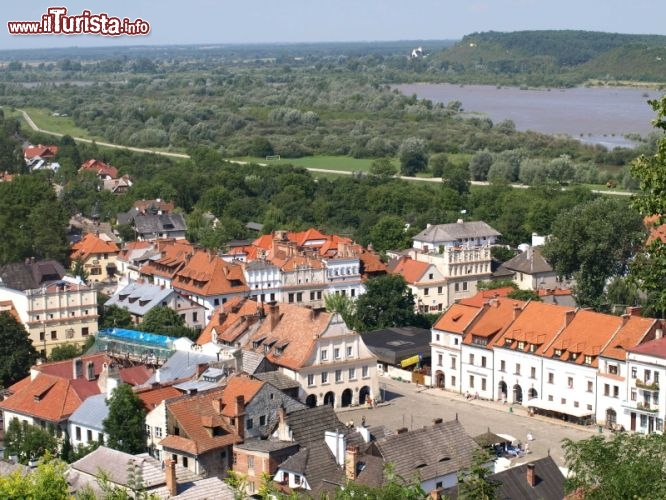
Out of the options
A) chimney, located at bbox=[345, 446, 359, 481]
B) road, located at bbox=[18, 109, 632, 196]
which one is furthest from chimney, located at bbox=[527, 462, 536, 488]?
road, located at bbox=[18, 109, 632, 196]

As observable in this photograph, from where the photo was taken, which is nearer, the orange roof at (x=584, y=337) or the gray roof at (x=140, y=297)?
the orange roof at (x=584, y=337)

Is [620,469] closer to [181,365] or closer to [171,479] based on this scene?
[171,479]

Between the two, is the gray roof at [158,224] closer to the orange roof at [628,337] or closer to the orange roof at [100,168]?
the orange roof at [100,168]

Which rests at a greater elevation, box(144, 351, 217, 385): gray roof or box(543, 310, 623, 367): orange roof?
box(543, 310, 623, 367): orange roof

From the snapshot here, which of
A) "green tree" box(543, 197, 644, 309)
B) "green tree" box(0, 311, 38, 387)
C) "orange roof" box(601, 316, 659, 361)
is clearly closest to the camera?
"orange roof" box(601, 316, 659, 361)

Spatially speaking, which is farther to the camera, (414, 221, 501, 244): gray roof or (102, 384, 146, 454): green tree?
(414, 221, 501, 244): gray roof

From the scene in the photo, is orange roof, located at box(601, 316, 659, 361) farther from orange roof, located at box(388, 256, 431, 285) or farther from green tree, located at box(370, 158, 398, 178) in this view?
green tree, located at box(370, 158, 398, 178)

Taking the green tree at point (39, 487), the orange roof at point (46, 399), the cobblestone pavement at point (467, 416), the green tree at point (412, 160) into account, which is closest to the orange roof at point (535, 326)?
the cobblestone pavement at point (467, 416)
